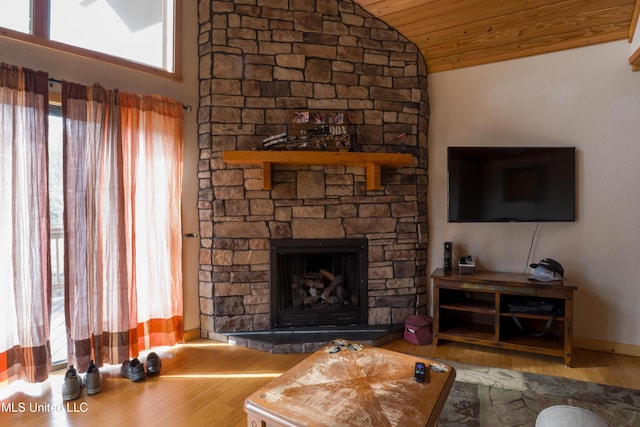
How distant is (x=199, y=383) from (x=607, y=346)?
124 inches

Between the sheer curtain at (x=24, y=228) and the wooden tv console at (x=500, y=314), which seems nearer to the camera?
the sheer curtain at (x=24, y=228)

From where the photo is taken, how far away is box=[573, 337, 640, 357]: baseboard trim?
9.09ft

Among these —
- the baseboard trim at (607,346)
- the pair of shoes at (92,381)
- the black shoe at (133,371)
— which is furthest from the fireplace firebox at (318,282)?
the baseboard trim at (607,346)

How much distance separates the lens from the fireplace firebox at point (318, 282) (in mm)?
3082

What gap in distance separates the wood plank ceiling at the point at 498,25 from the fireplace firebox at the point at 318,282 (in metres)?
1.91

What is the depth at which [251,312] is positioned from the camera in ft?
10.0

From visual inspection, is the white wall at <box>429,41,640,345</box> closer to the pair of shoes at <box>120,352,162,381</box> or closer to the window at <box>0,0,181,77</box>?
the window at <box>0,0,181,77</box>

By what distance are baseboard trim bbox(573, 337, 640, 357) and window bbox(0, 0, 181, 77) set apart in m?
4.07

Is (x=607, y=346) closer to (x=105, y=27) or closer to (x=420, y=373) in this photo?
(x=420, y=373)

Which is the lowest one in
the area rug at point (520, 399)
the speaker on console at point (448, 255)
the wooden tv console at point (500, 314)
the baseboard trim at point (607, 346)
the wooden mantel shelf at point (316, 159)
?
the area rug at point (520, 399)

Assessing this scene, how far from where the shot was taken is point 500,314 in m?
2.74

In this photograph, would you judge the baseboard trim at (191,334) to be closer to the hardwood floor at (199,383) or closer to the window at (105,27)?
the hardwood floor at (199,383)

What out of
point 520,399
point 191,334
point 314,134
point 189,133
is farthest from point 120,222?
point 520,399

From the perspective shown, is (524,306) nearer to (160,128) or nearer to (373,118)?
(373,118)
